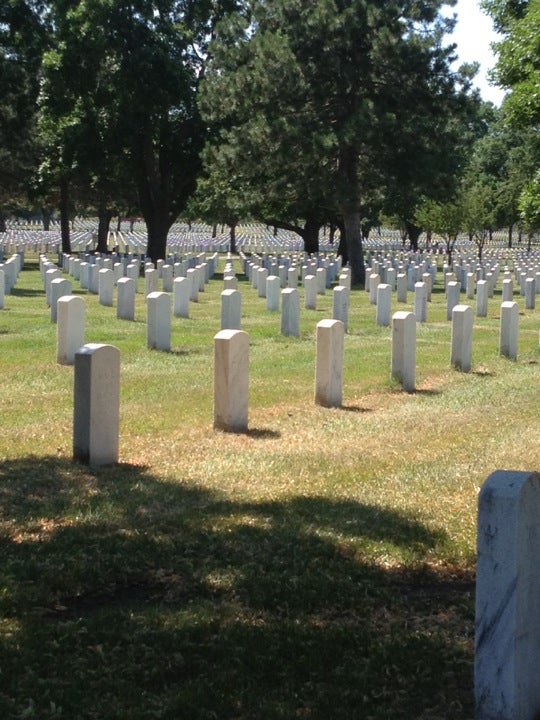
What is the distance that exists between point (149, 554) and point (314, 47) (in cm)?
3305

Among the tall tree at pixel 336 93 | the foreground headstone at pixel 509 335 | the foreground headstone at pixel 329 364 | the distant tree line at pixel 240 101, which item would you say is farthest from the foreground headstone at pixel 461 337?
the tall tree at pixel 336 93

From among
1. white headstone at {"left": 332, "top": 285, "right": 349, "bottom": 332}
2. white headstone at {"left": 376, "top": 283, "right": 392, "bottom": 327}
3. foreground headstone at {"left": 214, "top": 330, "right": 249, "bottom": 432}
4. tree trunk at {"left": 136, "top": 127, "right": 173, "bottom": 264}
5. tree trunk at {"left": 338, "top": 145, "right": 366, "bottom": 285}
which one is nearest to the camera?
foreground headstone at {"left": 214, "top": 330, "right": 249, "bottom": 432}

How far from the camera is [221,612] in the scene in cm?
555

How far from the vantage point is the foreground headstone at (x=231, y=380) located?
395 inches

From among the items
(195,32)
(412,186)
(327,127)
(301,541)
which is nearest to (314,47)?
(327,127)

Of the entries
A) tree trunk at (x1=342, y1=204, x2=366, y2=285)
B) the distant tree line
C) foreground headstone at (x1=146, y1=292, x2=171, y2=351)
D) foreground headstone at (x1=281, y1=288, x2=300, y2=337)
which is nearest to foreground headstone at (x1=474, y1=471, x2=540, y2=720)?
foreground headstone at (x1=146, y1=292, x2=171, y2=351)

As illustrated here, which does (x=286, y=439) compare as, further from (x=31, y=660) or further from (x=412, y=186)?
(x=412, y=186)

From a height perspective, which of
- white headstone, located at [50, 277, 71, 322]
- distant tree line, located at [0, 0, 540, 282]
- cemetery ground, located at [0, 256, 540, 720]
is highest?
distant tree line, located at [0, 0, 540, 282]

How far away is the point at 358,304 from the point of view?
92.5 feet

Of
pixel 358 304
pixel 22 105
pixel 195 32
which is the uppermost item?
pixel 195 32

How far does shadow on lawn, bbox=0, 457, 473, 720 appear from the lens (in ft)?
15.2

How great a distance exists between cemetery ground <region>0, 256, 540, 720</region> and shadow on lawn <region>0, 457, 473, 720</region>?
0.01m

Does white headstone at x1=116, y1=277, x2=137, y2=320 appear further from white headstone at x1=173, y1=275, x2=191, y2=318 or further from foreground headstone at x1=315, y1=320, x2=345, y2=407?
foreground headstone at x1=315, y1=320, x2=345, y2=407

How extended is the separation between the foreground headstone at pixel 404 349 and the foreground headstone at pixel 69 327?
3.89 metres
